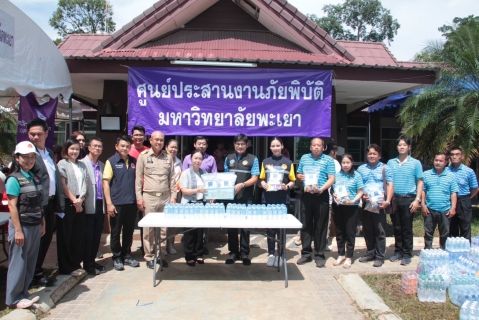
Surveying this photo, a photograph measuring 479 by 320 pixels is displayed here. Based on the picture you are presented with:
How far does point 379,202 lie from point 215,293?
8.59ft

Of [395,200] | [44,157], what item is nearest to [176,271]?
[44,157]

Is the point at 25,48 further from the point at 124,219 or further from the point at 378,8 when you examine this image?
the point at 378,8

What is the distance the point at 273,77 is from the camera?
6.88 metres

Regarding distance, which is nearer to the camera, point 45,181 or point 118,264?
point 45,181

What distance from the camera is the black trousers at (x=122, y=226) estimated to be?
5301 mm

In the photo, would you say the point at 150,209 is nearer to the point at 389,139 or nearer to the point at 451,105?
the point at 451,105

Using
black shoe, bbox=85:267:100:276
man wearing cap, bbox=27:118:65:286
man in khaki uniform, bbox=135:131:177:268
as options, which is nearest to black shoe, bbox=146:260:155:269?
man in khaki uniform, bbox=135:131:177:268

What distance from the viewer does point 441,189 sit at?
5.70 meters

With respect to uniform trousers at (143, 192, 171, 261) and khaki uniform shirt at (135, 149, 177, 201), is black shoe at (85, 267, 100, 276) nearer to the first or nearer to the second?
uniform trousers at (143, 192, 171, 261)

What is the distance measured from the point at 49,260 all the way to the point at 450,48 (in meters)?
10.3

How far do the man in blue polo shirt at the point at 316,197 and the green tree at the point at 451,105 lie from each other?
480 cm

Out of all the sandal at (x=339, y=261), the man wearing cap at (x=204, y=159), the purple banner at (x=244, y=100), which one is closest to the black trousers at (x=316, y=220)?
the sandal at (x=339, y=261)

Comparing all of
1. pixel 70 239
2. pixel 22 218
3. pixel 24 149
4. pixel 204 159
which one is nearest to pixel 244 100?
pixel 204 159

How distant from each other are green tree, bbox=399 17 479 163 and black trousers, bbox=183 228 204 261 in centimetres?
629
